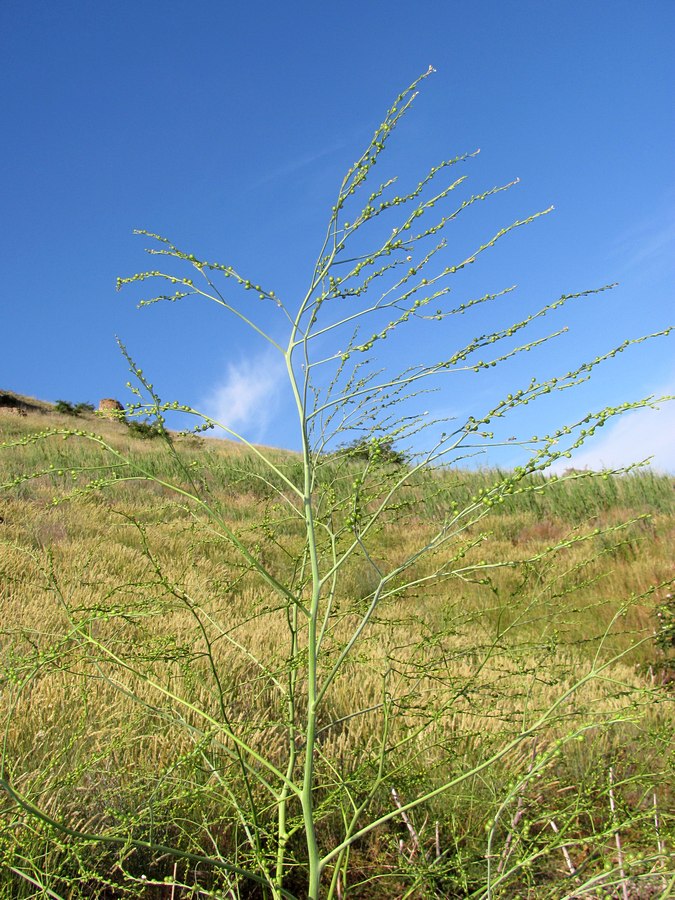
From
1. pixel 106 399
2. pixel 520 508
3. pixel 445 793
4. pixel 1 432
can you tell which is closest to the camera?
pixel 445 793

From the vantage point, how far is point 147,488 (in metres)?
12.6

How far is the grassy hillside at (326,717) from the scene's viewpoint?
5.50 feet

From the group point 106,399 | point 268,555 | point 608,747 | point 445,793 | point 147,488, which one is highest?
point 106,399

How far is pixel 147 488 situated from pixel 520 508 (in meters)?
8.07

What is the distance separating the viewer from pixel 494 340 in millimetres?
1706

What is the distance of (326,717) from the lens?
3.33 meters

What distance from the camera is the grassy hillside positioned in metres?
1.68

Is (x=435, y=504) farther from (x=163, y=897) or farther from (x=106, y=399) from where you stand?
(x=106, y=399)

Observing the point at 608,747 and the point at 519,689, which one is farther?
the point at 519,689

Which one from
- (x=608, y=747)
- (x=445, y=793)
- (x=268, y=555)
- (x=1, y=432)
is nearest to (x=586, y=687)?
(x=608, y=747)

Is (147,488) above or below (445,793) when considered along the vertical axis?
above

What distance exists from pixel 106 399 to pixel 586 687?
47.1 meters

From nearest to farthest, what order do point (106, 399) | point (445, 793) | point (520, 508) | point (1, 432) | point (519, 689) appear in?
point (445, 793) < point (519, 689) < point (520, 508) < point (1, 432) < point (106, 399)

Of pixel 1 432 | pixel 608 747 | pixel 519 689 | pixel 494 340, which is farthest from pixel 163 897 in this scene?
pixel 1 432
